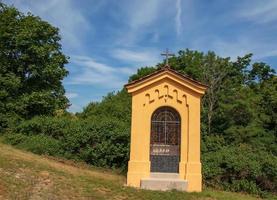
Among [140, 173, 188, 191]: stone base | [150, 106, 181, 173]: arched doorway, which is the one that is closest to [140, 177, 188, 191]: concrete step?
[140, 173, 188, 191]: stone base

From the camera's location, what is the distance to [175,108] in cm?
1383

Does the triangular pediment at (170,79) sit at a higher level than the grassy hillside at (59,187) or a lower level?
higher

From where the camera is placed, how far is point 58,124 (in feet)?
62.6

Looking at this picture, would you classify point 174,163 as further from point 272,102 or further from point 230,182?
point 272,102

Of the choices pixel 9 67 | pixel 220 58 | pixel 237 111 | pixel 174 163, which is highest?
pixel 220 58

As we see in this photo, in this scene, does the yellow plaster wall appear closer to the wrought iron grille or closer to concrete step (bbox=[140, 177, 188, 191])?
the wrought iron grille

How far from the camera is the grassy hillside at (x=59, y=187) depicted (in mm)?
11031

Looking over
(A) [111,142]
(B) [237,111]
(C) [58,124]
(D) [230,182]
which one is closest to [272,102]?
Result: (B) [237,111]

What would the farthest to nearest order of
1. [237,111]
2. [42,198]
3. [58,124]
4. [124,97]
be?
[124,97] → [237,111] → [58,124] → [42,198]

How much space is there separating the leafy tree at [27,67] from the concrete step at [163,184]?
1142cm

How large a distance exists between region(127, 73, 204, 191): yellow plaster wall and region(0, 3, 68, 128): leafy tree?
409 inches

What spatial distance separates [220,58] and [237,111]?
5666 mm

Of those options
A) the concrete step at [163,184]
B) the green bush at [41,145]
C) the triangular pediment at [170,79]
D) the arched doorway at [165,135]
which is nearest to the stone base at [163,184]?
the concrete step at [163,184]

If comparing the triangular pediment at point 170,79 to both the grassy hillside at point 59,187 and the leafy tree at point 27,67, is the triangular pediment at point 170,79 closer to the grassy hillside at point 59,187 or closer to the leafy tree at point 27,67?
the grassy hillside at point 59,187
